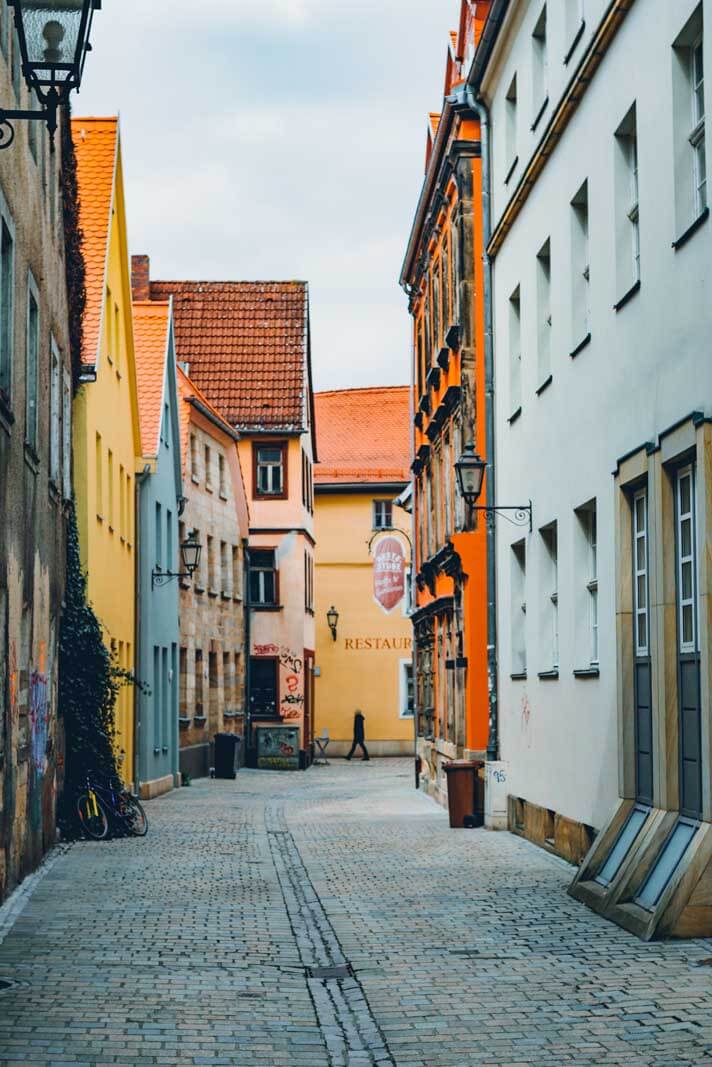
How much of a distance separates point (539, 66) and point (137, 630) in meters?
15.2

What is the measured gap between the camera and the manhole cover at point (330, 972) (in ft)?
34.4

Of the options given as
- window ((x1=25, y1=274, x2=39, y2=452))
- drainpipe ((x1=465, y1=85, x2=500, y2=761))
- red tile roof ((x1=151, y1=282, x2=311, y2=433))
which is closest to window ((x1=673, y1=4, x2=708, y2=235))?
window ((x1=25, y1=274, x2=39, y2=452))

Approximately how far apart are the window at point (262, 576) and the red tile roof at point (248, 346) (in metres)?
3.79

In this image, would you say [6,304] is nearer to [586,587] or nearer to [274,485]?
[586,587]

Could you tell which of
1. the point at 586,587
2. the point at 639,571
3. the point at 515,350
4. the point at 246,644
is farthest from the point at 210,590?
the point at 639,571

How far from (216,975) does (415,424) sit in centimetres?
2378

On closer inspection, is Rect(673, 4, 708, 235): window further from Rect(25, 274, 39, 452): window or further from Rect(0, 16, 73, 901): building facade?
Rect(25, 274, 39, 452): window

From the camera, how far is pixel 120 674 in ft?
74.4

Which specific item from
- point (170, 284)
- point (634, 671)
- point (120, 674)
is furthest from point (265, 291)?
point (634, 671)

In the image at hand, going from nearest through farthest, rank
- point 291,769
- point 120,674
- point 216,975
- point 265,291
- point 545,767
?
point 216,975, point 545,767, point 120,674, point 291,769, point 265,291

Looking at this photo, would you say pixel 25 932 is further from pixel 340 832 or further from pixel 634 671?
pixel 340 832

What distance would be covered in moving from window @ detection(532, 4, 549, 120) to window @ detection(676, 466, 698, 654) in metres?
7.72

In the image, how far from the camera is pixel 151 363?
34.9 meters

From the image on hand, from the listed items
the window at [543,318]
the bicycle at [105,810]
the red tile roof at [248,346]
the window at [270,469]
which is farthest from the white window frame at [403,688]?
the window at [543,318]
